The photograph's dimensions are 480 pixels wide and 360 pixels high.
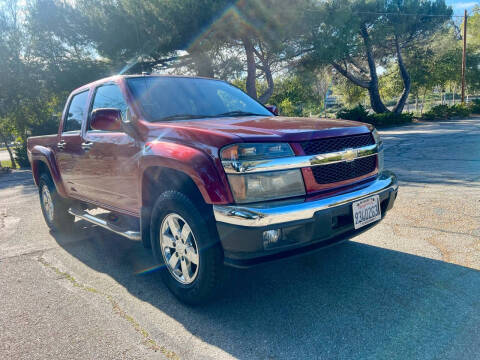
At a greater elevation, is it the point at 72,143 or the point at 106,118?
the point at 106,118

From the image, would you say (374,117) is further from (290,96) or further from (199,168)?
(290,96)

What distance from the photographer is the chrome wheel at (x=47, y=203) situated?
5102 mm

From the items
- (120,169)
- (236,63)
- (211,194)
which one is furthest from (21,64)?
(211,194)

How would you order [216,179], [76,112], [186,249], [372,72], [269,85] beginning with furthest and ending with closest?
[372,72]
[269,85]
[76,112]
[186,249]
[216,179]

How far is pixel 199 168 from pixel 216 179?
0.15m

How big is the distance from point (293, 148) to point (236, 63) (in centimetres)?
1830

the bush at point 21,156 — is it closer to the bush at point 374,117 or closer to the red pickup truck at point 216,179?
the red pickup truck at point 216,179

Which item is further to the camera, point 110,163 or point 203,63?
point 203,63

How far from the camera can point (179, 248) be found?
278cm

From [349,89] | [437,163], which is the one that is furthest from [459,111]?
[437,163]

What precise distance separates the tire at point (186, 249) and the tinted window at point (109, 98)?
1233mm

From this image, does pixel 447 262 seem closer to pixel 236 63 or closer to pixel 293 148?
pixel 293 148

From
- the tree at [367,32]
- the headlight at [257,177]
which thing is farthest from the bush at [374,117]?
the headlight at [257,177]

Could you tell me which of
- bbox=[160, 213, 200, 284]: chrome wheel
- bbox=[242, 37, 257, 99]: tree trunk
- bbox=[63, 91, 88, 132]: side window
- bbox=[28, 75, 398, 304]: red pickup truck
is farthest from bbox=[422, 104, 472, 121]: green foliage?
bbox=[160, 213, 200, 284]: chrome wheel
